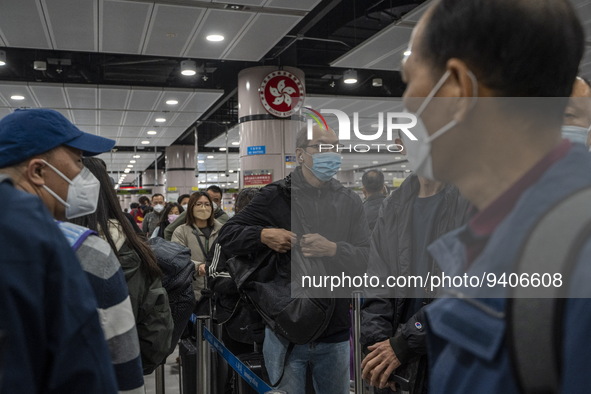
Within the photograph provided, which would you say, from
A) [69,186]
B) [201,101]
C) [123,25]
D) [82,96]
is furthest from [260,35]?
[69,186]

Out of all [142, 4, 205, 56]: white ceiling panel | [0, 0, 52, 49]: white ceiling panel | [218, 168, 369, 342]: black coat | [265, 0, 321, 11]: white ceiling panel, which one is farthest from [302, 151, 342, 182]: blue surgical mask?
[0, 0, 52, 49]: white ceiling panel

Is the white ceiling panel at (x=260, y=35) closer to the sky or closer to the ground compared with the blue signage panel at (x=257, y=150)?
closer to the sky

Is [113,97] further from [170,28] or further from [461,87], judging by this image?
[461,87]

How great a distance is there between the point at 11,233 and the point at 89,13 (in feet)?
19.2

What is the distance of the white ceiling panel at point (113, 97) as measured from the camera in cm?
995

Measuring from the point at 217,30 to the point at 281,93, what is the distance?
7.53ft

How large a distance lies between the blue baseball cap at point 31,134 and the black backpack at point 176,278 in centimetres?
135

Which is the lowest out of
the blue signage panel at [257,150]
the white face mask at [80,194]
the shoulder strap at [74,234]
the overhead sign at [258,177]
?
the shoulder strap at [74,234]

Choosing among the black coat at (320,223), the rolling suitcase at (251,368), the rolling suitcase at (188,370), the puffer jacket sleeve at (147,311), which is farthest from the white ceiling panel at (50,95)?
the puffer jacket sleeve at (147,311)

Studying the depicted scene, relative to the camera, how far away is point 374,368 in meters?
1.89

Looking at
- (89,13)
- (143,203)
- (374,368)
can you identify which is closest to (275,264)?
(374,368)

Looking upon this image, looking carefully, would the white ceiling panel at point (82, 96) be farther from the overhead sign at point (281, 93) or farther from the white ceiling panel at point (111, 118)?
the overhead sign at point (281, 93)

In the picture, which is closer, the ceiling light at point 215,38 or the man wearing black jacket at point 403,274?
the man wearing black jacket at point 403,274

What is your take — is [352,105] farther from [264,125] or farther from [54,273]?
[54,273]
